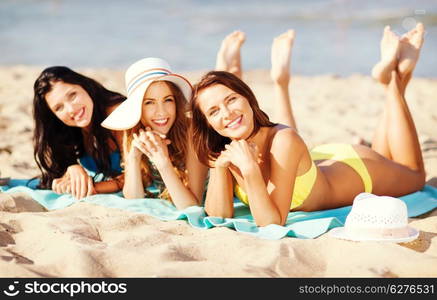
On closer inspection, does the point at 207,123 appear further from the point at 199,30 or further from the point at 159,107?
the point at 199,30

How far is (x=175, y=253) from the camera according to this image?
270 cm

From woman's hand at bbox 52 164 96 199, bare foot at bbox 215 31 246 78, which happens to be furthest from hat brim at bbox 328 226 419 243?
A: bare foot at bbox 215 31 246 78

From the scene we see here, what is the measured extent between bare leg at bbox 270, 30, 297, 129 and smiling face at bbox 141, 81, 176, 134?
4.69 feet

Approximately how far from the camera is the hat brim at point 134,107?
3467 mm

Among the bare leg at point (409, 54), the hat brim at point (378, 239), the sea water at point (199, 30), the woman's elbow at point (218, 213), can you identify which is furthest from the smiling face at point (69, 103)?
the sea water at point (199, 30)

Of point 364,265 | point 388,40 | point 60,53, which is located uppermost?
point 60,53

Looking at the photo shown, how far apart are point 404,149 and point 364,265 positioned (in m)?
1.83

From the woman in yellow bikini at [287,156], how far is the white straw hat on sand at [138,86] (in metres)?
0.34

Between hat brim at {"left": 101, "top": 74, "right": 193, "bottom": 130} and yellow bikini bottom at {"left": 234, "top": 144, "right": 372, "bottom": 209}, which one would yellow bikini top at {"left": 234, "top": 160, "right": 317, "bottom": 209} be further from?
hat brim at {"left": 101, "top": 74, "right": 193, "bottom": 130}

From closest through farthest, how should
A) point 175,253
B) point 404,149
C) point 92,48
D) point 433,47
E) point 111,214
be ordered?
point 175,253
point 111,214
point 404,149
point 433,47
point 92,48

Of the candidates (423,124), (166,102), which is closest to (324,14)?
(423,124)

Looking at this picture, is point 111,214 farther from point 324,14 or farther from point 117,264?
point 324,14

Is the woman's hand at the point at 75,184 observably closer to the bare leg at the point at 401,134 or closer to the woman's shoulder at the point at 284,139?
the woman's shoulder at the point at 284,139

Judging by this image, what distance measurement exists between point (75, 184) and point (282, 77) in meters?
1.97
